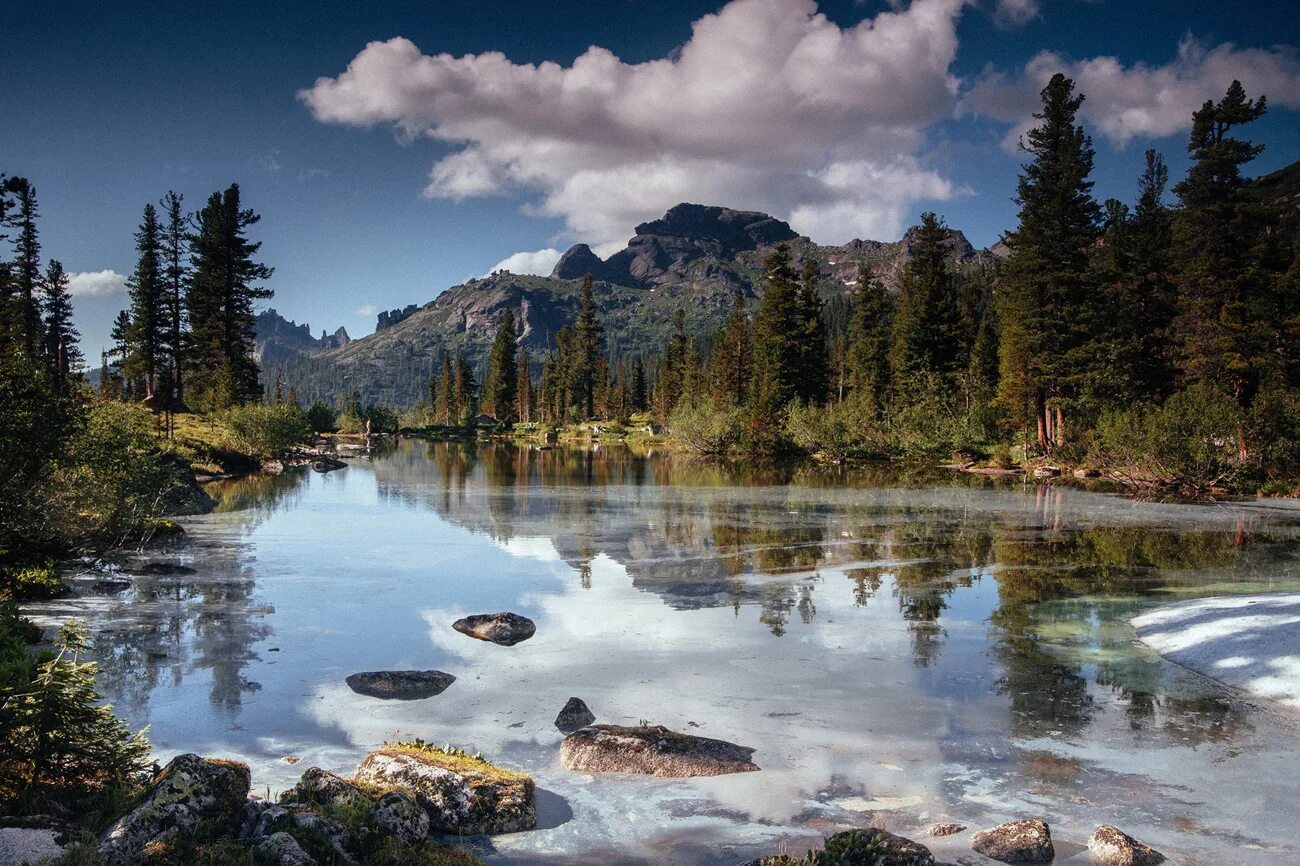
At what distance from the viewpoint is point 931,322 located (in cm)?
6247

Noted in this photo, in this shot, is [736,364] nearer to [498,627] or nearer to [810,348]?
[810,348]

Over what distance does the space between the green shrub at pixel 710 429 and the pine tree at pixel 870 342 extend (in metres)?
9.79

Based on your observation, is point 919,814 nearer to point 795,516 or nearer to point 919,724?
point 919,724

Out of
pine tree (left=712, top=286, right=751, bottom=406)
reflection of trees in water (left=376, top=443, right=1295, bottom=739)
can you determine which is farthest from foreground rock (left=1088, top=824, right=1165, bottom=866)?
pine tree (left=712, top=286, right=751, bottom=406)

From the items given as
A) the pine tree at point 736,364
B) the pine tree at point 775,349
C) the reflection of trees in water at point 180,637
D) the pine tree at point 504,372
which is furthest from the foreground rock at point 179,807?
the pine tree at point 504,372

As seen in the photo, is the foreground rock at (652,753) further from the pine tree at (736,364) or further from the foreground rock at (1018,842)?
the pine tree at (736,364)

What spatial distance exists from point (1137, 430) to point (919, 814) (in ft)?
108

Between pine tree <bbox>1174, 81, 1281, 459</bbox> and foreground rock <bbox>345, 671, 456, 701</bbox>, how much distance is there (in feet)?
122

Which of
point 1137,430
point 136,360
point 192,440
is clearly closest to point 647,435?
point 136,360

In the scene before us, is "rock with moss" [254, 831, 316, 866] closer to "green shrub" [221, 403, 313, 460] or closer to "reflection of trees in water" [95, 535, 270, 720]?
"reflection of trees in water" [95, 535, 270, 720]

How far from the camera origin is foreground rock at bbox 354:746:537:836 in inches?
265

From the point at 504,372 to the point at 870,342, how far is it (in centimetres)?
6163

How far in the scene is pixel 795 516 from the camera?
2641cm

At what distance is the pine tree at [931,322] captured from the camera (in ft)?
203
